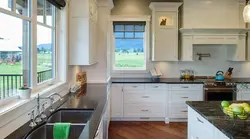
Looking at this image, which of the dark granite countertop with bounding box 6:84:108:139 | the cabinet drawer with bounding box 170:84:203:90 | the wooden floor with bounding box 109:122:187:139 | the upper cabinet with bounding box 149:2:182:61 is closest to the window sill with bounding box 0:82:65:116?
the dark granite countertop with bounding box 6:84:108:139

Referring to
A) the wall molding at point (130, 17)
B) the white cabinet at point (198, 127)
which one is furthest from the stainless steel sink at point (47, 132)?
the wall molding at point (130, 17)

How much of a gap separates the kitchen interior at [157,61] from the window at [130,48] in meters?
0.10

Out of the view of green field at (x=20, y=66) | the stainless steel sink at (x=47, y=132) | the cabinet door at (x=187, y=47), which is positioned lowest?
the stainless steel sink at (x=47, y=132)

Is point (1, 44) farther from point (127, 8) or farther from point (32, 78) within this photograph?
point (127, 8)

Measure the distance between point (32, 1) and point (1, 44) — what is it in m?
0.68

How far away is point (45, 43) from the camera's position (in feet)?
10.9

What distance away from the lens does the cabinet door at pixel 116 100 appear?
5566 mm

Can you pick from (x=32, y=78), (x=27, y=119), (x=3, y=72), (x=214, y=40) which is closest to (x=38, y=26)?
(x=32, y=78)

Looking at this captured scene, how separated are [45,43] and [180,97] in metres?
3.28

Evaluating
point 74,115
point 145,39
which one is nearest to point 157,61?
point 145,39

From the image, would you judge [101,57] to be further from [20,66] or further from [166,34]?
[20,66]

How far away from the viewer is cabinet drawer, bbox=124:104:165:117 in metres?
5.64

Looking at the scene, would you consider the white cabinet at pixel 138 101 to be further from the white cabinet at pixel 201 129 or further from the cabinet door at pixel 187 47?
the white cabinet at pixel 201 129

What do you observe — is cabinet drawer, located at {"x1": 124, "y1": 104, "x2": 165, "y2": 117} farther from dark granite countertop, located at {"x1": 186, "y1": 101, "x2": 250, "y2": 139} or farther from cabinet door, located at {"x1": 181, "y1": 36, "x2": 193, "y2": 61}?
dark granite countertop, located at {"x1": 186, "y1": 101, "x2": 250, "y2": 139}
